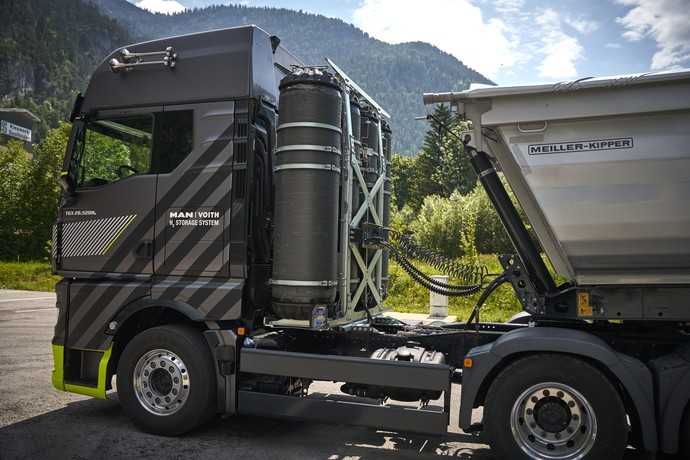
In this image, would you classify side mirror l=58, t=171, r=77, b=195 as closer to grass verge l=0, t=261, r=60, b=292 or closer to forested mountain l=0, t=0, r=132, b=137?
grass verge l=0, t=261, r=60, b=292

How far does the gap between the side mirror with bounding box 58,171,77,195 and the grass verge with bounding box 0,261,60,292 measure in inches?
753

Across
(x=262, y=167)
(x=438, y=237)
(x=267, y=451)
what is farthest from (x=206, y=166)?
(x=438, y=237)

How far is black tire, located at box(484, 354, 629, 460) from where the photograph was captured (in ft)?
13.1

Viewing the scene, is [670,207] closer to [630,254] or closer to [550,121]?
[630,254]

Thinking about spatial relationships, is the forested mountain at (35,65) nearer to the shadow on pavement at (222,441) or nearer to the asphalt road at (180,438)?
the asphalt road at (180,438)

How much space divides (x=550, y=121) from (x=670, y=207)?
3.43 feet

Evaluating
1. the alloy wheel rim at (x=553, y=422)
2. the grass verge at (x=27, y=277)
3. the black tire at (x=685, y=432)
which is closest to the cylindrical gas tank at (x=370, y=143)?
the alloy wheel rim at (x=553, y=422)

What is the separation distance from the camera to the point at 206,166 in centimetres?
534

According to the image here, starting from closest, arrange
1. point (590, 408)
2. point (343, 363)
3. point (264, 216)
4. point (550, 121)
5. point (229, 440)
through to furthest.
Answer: point (590, 408), point (550, 121), point (343, 363), point (229, 440), point (264, 216)

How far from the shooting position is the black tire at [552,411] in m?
4.00

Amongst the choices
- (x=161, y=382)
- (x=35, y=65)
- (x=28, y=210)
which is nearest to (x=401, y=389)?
(x=161, y=382)

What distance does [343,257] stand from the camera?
5238 mm

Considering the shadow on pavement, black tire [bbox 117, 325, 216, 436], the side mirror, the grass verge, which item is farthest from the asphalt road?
the grass verge

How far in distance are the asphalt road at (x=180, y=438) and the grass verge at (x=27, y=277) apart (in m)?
18.8
